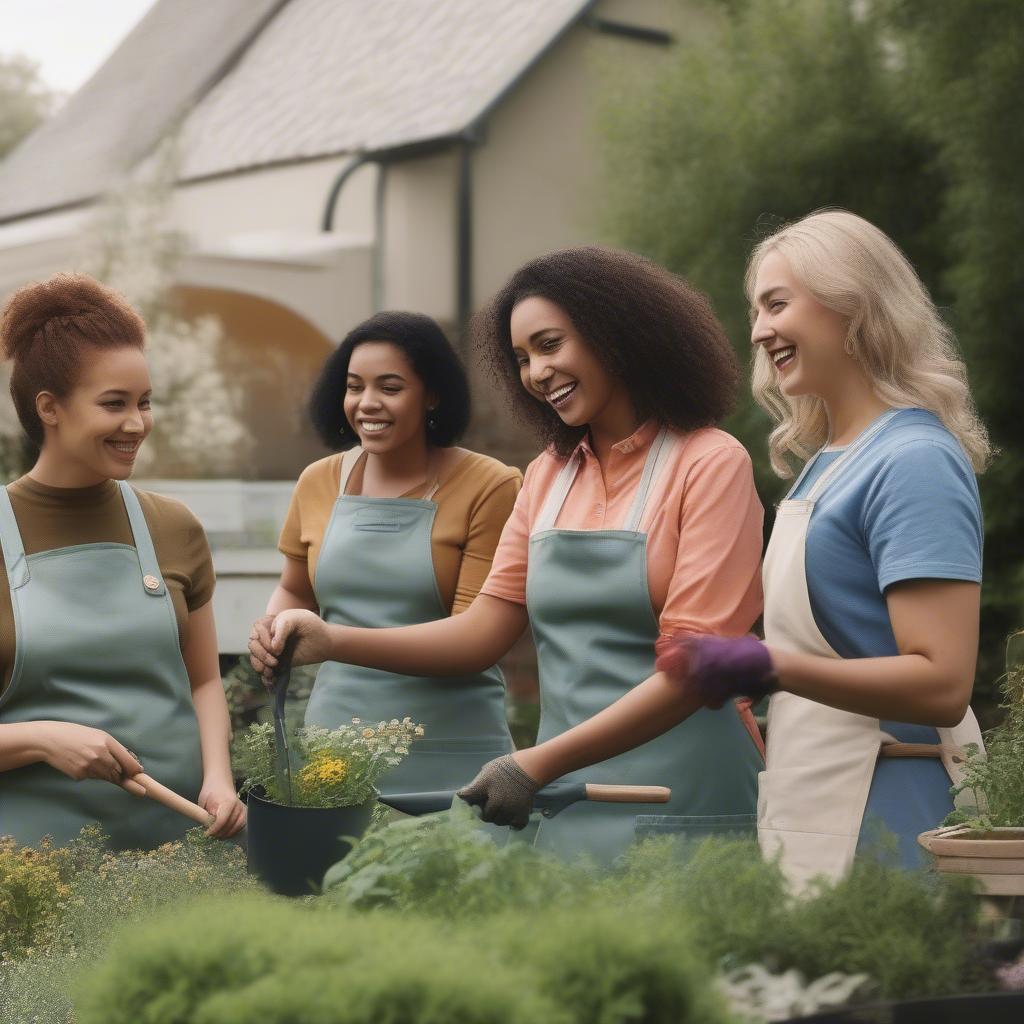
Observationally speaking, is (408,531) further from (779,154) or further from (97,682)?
(779,154)

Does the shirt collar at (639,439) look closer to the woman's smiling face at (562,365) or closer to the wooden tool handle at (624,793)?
the woman's smiling face at (562,365)

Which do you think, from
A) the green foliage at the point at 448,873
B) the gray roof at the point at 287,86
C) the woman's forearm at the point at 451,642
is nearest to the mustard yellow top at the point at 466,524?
the woman's forearm at the point at 451,642

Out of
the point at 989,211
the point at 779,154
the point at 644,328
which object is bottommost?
the point at 644,328

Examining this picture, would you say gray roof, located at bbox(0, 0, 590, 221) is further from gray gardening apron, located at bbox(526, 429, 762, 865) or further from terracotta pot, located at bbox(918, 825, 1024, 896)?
terracotta pot, located at bbox(918, 825, 1024, 896)

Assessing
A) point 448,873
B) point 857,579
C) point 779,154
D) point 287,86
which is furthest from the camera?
point 287,86

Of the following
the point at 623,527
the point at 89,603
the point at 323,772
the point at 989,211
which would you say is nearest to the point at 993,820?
the point at 623,527

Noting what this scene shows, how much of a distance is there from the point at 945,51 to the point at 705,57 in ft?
8.00

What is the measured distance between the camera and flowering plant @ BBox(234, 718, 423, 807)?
222 cm

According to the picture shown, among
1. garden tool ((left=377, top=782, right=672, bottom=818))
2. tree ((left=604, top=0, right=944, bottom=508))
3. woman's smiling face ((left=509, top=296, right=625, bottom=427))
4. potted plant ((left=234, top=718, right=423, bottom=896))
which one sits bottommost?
potted plant ((left=234, top=718, right=423, bottom=896))

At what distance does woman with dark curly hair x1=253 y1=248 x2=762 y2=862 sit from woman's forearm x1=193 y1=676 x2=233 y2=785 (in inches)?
15.8

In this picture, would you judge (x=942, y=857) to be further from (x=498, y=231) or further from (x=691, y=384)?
(x=498, y=231)

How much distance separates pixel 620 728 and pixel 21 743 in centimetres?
106

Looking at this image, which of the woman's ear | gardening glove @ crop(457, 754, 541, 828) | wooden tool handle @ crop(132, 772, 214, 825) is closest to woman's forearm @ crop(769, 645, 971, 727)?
gardening glove @ crop(457, 754, 541, 828)

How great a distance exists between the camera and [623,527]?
2361mm
